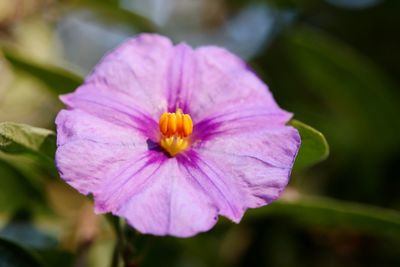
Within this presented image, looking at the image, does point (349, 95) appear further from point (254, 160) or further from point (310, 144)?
point (254, 160)

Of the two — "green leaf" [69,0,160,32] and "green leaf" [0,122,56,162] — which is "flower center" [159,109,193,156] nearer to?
"green leaf" [0,122,56,162]

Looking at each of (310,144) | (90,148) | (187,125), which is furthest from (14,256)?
(310,144)

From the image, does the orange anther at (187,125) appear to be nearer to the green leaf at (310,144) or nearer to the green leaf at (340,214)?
the green leaf at (310,144)

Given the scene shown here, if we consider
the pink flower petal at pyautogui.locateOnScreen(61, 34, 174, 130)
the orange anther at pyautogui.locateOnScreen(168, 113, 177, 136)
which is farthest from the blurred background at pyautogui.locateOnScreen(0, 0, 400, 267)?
the orange anther at pyautogui.locateOnScreen(168, 113, 177, 136)

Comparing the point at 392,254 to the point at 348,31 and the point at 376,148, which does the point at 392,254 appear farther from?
the point at 348,31

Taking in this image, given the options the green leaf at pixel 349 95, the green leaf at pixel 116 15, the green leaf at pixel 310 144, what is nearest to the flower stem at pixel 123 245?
the green leaf at pixel 310 144

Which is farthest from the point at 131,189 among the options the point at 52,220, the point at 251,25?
the point at 251,25
